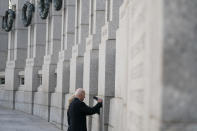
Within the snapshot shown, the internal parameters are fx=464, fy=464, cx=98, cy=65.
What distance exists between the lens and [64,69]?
16312mm

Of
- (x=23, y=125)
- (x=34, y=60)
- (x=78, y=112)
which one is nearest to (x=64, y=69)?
(x=23, y=125)

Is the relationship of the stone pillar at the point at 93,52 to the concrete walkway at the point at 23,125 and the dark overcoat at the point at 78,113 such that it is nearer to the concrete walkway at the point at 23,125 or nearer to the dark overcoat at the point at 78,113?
the dark overcoat at the point at 78,113

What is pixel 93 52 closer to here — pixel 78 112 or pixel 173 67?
pixel 78 112

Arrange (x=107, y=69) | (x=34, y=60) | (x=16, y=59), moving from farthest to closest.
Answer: (x=16, y=59)
(x=34, y=60)
(x=107, y=69)

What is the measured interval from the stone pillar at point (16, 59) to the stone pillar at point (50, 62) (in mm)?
4824

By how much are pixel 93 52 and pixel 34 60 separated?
10.4 metres

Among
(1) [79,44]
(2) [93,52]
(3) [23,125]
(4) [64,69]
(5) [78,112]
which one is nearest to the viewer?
(5) [78,112]

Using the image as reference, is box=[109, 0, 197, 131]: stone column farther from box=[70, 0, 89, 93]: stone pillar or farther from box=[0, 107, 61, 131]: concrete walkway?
box=[0, 107, 61, 131]: concrete walkway

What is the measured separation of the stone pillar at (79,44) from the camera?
14219 millimetres

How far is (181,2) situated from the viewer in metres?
3.31

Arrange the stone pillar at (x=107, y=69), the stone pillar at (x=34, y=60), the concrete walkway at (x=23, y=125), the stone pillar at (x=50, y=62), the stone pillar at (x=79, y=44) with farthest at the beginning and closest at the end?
the stone pillar at (x=34, y=60) → the stone pillar at (x=50, y=62) → the concrete walkway at (x=23, y=125) → the stone pillar at (x=79, y=44) → the stone pillar at (x=107, y=69)

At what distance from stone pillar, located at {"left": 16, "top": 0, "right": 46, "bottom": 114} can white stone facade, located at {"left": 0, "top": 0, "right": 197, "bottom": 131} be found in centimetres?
5

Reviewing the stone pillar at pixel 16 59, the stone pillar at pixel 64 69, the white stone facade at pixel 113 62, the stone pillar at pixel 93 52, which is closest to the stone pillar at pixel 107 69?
the white stone facade at pixel 113 62

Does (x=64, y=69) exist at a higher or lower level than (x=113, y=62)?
lower
